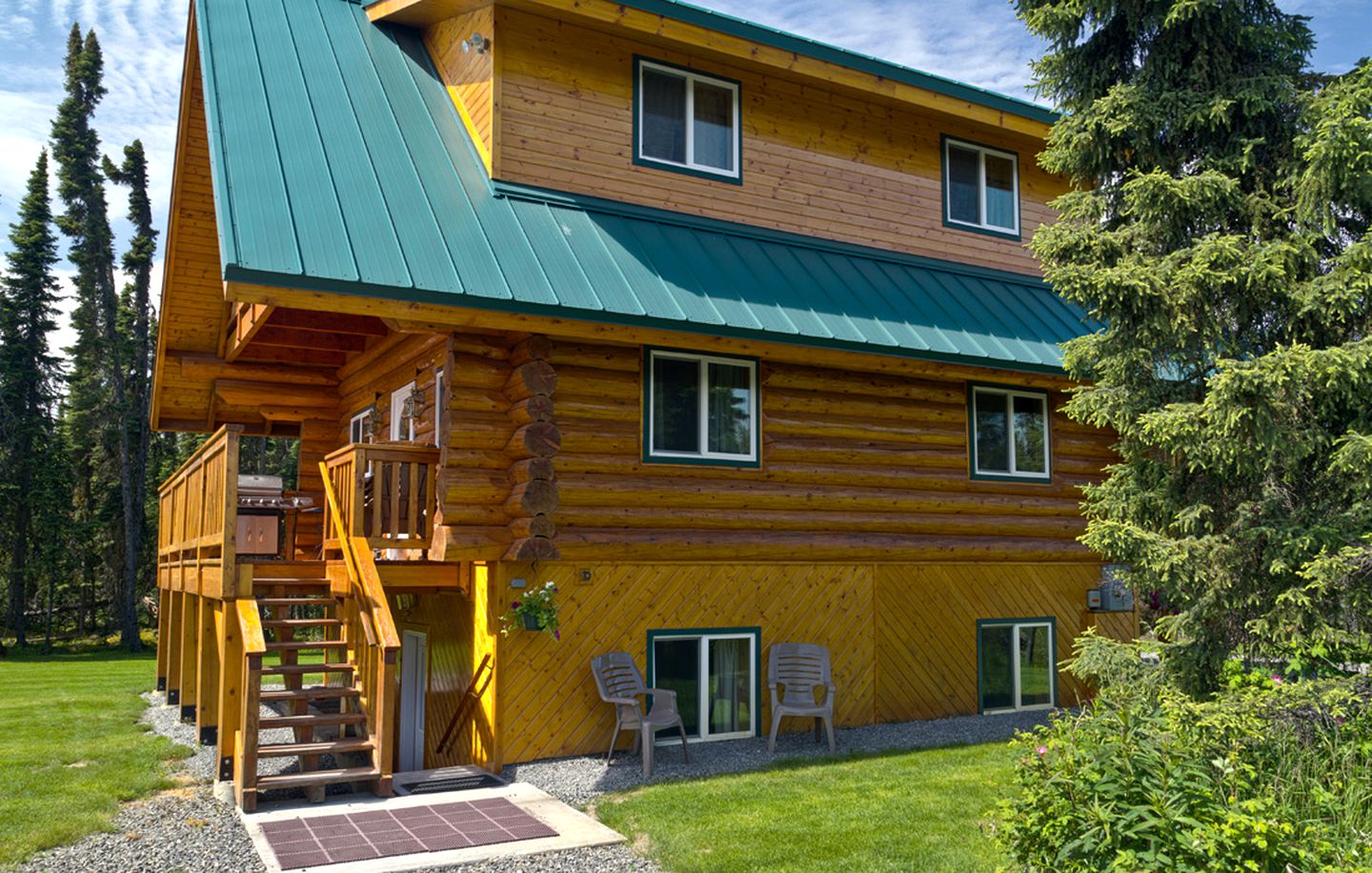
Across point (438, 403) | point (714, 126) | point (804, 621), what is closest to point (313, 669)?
point (438, 403)

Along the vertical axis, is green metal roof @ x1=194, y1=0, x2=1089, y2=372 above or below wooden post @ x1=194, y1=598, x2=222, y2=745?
above

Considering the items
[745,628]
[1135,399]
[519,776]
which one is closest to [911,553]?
[745,628]

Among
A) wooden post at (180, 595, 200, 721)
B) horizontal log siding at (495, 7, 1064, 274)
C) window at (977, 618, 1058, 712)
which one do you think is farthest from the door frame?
window at (977, 618, 1058, 712)

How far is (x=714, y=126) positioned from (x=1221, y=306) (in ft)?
20.6

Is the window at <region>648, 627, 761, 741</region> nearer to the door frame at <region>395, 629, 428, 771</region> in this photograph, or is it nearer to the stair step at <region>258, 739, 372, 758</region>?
the stair step at <region>258, 739, 372, 758</region>

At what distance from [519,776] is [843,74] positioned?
8755 millimetres

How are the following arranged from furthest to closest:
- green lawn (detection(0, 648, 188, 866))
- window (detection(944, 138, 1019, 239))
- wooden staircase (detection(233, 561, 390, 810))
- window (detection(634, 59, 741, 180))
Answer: window (detection(944, 138, 1019, 239)) → window (detection(634, 59, 741, 180)) → wooden staircase (detection(233, 561, 390, 810)) → green lawn (detection(0, 648, 188, 866))

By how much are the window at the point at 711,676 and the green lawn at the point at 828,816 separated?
1.38 m

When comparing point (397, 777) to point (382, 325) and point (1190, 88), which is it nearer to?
point (382, 325)

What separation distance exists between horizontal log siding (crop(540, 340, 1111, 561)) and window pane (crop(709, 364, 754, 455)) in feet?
0.67

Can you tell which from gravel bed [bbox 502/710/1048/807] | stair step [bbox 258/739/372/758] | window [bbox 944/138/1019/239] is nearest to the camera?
stair step [bbox 258/739/372/758]

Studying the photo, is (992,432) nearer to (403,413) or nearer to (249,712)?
(403,413)

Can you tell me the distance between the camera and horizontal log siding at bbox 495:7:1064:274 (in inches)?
448

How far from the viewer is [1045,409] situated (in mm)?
13508
